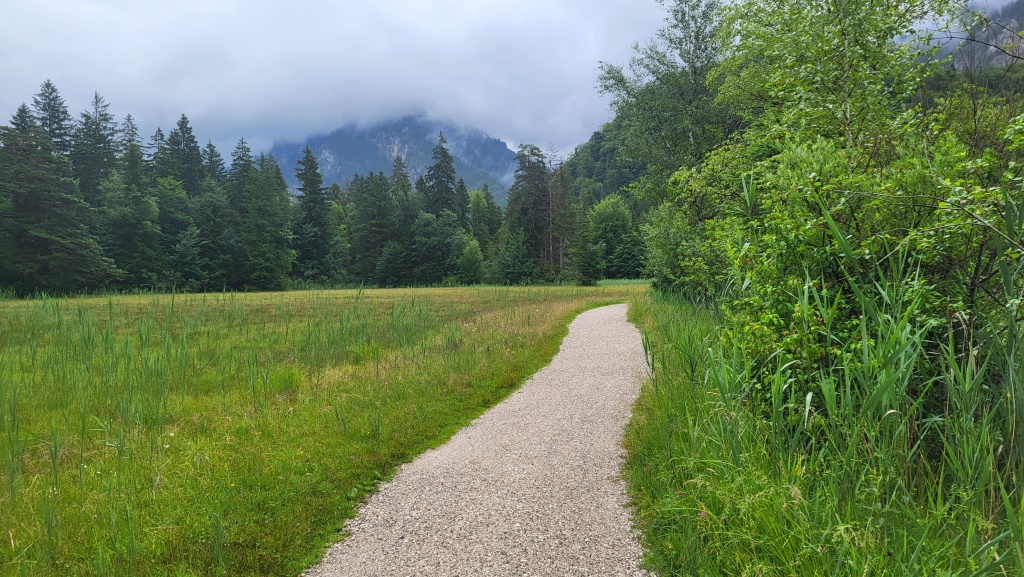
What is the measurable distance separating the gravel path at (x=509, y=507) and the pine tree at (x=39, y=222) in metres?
37.3

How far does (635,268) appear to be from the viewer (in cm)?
6031

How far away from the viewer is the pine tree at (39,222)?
29.1 metres

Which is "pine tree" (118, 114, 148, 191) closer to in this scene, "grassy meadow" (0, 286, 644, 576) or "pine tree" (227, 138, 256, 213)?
"pine tree" (227, 138, 256, 213)

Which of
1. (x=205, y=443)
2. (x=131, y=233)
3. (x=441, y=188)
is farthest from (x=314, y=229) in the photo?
(x=205, y=443)

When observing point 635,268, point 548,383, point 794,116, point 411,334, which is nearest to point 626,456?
point 548,383

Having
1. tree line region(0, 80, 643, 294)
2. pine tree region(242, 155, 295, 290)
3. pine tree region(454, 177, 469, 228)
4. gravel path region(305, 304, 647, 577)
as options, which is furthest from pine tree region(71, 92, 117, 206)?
gravel path region(305, 304, 647, 577)

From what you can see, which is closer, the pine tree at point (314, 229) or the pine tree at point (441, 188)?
the pine tree at point (314, 229)

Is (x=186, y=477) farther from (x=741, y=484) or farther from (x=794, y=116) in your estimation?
(x=794, y=116)

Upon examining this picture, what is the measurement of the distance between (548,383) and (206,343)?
25.2ft

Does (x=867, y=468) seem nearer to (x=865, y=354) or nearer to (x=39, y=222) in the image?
(x=865, y=354)

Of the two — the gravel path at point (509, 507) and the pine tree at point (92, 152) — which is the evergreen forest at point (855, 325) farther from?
the pine tree at point (92, 152)

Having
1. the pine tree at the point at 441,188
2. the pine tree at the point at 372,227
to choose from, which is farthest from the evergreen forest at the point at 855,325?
the pine tree at the point at 441,188

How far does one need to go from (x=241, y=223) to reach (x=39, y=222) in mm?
16647

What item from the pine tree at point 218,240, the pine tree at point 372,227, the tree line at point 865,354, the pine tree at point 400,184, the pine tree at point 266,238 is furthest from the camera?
the pine tree at point 400,184
